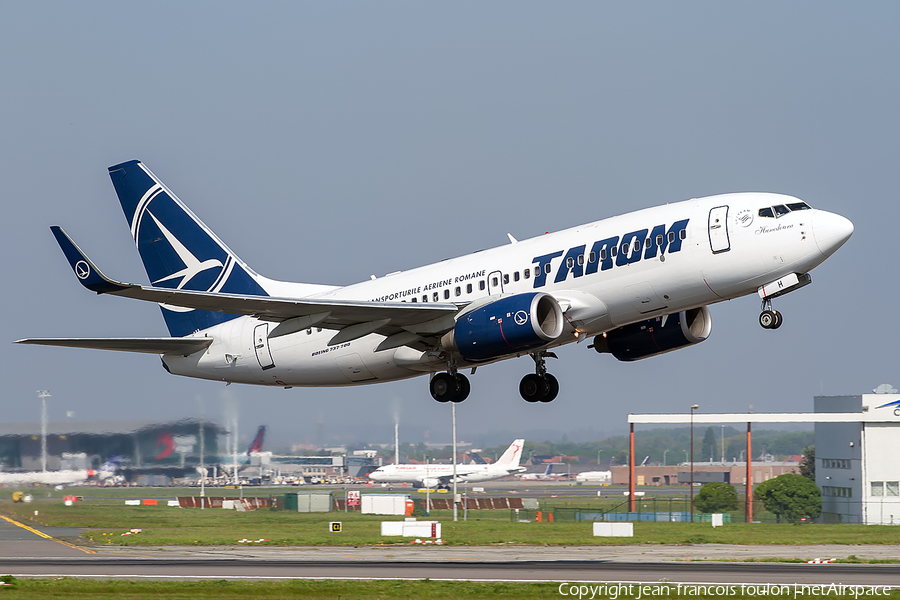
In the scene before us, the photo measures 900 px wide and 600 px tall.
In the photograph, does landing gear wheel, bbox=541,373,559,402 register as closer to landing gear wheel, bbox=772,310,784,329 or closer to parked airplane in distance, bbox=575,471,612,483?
landing gear wheel, bbox=772,310,784,329

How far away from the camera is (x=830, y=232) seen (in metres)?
29.4

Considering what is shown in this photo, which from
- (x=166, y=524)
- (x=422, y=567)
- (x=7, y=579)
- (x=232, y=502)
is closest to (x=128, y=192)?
(x=7, y=579)

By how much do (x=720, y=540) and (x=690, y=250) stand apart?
34.8 meters

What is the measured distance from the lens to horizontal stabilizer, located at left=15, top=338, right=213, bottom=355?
34.4m

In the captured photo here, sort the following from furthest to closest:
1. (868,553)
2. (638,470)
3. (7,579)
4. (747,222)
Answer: (638,470) < (868,553) < (7,579) < (747,222)

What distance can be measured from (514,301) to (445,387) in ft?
18.4

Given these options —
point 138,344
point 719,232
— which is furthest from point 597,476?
point 719,232

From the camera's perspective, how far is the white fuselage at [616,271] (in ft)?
98.5

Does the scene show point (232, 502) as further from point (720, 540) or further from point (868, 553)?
point (868, 553)

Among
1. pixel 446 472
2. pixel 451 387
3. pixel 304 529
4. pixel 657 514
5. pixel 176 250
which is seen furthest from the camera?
pixel 446 472

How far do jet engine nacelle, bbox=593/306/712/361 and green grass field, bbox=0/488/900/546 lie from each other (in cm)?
2245

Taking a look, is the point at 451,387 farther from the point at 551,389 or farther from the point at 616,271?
the point at 616,271

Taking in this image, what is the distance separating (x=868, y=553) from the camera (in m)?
51.9

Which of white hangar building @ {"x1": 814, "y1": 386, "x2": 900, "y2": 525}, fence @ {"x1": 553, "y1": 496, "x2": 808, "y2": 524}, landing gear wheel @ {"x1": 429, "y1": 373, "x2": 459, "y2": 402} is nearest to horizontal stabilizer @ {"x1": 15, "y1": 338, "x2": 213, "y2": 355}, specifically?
landing gear wheel @ {"x1": 429, "y1": 373, "x2": 459, "y2": 402}
